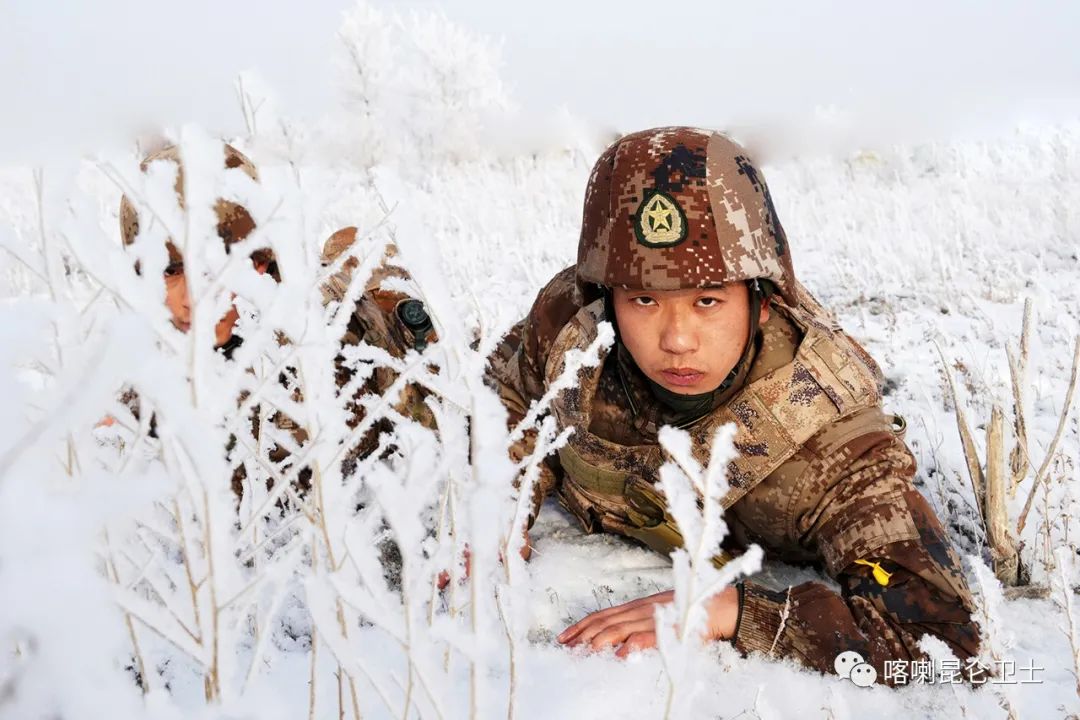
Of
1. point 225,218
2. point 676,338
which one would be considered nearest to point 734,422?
point 676,338

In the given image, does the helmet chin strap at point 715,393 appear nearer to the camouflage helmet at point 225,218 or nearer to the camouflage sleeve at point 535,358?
the camouflage sleeve at point 535,358

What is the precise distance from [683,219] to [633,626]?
1.13 m

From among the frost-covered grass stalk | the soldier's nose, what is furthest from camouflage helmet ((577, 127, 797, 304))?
the frost-covered grass stalk

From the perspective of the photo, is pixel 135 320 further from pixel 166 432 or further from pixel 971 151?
pixel 971 151

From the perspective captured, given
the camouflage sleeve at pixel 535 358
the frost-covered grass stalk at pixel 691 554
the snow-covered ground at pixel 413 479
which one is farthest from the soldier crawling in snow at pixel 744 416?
the frost-covered grass stalk at pixel 691 554

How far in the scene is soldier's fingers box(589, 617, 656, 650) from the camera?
70.2 inches

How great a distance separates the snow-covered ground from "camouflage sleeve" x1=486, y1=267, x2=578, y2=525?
16.4 inches

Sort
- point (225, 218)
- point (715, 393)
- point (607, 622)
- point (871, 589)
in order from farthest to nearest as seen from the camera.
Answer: point (225, 218), point (715, 393), point (607, 622), point (871, 589)

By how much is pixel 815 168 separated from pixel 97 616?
11.5m

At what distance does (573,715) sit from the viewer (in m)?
1.54

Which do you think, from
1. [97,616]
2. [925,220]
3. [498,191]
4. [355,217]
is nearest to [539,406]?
[97,616]

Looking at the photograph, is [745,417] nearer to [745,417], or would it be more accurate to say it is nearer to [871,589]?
[745,417]

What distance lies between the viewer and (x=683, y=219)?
204 cm

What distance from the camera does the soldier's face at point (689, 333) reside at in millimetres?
2000
